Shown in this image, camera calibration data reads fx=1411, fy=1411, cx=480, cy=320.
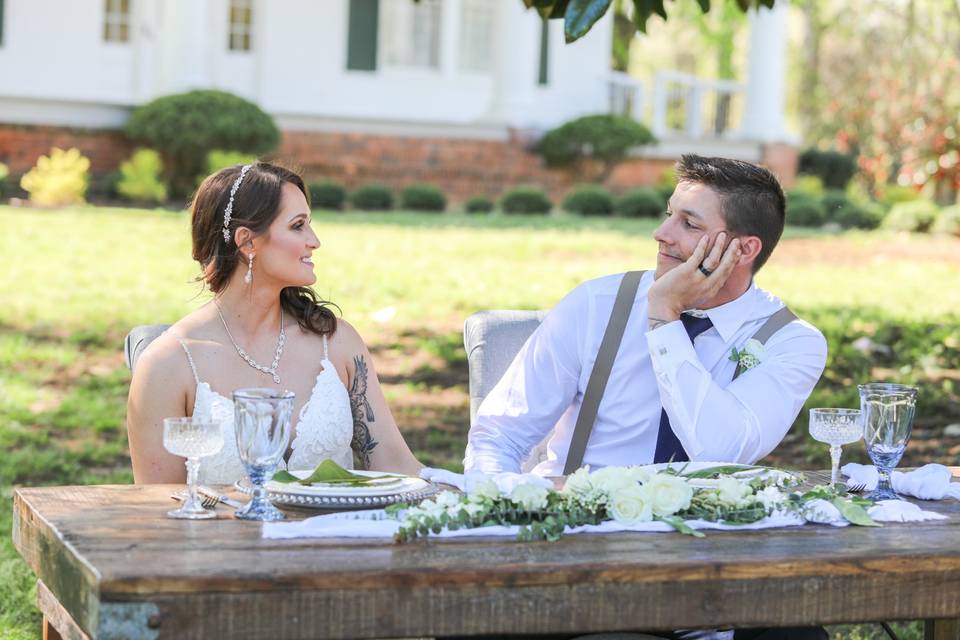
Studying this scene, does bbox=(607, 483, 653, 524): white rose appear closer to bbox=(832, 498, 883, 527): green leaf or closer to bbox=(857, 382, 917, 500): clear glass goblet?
bbox=(832, 498, 883, 527): green leaf

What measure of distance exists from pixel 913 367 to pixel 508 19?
14161 millimetres

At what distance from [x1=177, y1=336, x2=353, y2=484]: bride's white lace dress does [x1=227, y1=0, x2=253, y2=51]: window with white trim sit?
60.8ft

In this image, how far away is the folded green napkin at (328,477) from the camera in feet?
9.78

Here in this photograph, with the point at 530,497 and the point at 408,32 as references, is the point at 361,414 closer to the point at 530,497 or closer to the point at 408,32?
Result: the point at 530,497

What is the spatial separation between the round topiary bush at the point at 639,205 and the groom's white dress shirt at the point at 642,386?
1596cm

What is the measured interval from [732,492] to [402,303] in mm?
8092

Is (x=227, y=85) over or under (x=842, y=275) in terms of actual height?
over

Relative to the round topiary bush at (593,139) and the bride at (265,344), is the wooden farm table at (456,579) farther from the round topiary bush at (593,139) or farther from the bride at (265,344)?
the round topiary bush at (593,139)

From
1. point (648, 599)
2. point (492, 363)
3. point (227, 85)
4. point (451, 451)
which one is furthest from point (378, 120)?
point (648, 599)

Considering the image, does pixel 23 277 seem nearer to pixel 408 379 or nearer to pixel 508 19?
pixel 408 379

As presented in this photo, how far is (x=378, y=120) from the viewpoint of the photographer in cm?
2127

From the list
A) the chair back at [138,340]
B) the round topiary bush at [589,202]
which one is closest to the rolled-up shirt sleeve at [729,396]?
the chair back at [138,340]

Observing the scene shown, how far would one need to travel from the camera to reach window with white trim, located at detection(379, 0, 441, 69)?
22844 mm

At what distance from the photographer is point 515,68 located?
72.8 ft
